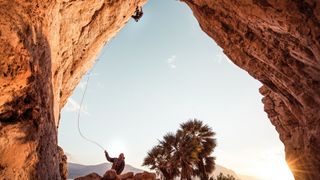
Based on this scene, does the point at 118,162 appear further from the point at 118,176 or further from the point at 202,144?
the point at 202,144

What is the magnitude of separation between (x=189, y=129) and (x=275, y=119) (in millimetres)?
8672

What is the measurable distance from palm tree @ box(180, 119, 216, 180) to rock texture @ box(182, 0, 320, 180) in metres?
7.05

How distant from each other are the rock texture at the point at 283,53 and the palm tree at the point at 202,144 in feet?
23.1

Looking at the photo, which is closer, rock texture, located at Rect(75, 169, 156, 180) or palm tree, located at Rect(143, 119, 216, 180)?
rock texture, located at Rect(75, 169, 156, 180)

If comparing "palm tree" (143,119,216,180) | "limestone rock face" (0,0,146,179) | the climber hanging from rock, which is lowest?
"limestone rock face" (0,0,146,179)

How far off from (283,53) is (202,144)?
12981 millimetres

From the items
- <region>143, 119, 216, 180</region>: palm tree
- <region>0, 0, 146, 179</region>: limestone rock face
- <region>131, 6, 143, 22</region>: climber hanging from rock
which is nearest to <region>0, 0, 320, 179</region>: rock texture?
<region>0, 0, 146, 179</region>: limestone rock face

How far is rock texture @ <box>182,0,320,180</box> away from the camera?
388 inches

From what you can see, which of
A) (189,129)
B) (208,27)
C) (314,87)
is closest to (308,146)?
(314,87)

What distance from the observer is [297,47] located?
1073 cm

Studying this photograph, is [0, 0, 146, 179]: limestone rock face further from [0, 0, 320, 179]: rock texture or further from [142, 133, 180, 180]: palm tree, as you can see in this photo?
[142, 133, 180, 180]: palm tree

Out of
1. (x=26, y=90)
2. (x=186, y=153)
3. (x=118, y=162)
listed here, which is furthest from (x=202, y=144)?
(x=26, y=90)

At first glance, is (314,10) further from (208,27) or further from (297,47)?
(208,27)

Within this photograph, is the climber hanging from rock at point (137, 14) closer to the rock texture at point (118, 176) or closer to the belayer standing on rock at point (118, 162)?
the belayer standing on rock at point (118, 162)
